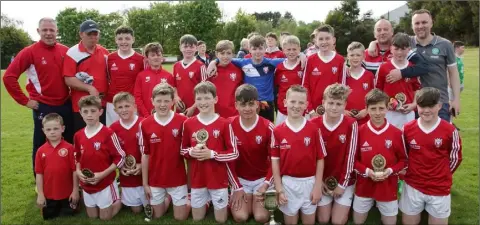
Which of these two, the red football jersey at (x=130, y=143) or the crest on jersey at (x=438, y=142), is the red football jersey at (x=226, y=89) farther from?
the crest on jersey at (x=438, y=142)

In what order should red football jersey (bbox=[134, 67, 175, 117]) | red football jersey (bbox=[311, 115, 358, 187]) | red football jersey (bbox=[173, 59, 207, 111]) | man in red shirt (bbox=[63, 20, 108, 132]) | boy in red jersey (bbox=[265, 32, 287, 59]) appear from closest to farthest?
red football jersey (bbox=[311, 115, 358, 187]), man in red shirt (bbox=[63, 20, 108, 132]), red football jersey (bbox=[134, 67, 175, 117]), red football jersey (bbox=[173, 59, 207, 111]), boy in red jersey (bbox=[265, 32, 287, 59])

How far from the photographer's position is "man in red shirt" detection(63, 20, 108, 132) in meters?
5.41

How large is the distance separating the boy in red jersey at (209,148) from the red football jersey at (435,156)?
6.41 feet

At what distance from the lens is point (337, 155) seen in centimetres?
447

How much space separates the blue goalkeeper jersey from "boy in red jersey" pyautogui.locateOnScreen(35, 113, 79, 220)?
8.51 feet

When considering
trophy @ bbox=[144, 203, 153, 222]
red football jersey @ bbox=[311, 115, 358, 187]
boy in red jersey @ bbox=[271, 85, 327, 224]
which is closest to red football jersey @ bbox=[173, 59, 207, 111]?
trophy @ bbox=[144, 203, 153, 222]

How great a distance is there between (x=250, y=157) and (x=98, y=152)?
5.83ft

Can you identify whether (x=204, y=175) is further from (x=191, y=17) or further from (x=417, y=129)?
(x=191, y=17)

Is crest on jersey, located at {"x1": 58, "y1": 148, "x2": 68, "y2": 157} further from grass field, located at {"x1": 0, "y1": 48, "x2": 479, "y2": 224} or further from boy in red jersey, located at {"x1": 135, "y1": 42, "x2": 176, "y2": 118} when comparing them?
boy in red jersey, located at {"x1": 135, "y1": 42, "x2": 176, "y2": 118}

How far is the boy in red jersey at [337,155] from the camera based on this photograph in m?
4.31

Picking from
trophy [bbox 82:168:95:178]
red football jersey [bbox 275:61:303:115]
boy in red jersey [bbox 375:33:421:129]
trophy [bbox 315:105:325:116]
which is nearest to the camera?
trophy [bbox 82:168:95:178]

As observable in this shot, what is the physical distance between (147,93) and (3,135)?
6845mm

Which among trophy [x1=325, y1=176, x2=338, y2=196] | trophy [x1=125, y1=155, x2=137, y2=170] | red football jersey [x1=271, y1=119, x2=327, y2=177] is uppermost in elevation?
red football jersey [x1=271, y1=119, x2=327, y2=177]

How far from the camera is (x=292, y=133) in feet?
13.9
